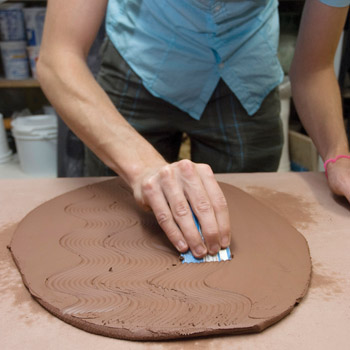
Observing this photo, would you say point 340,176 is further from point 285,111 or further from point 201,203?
point 285,111

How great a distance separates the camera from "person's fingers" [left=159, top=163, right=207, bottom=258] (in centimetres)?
75

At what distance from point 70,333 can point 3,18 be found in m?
2.22

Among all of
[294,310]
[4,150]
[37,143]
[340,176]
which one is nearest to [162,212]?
[294,310]

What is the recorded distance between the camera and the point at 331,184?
3.51 feet

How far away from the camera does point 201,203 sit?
30.0 inches

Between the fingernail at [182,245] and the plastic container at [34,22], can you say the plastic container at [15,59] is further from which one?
the fingernail at [182,245]

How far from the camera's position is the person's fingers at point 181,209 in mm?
752

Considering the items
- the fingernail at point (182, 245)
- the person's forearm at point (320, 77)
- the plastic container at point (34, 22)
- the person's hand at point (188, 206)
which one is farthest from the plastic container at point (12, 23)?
the fingernail at point (182, 245)

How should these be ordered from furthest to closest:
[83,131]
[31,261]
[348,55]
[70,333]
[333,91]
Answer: [348,55] < [333,91] < [83,131] < [31,261] < [70,333]

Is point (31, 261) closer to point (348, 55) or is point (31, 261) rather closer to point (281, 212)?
point (281, 212)

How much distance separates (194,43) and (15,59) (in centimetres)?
161

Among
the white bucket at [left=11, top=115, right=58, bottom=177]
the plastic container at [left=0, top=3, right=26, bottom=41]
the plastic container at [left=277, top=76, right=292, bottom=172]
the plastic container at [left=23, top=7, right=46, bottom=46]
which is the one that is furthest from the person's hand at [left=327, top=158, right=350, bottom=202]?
the plastic container at [left=0, top=3, right=26, bottom=41]

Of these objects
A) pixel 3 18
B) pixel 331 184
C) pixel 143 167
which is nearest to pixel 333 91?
pixel 331 184

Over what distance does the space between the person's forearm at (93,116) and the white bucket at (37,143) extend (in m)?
1.29
